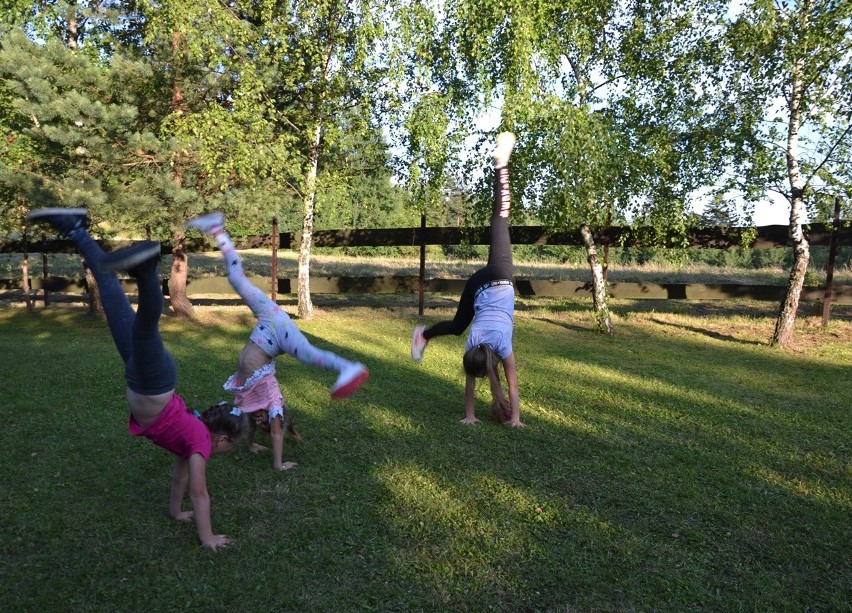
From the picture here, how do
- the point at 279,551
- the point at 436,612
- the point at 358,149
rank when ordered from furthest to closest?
the point at 358,149 < the point at 279,551 < the point at 436,612

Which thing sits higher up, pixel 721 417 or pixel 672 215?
pixel 672 215

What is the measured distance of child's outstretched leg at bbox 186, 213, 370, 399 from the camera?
4355 mm

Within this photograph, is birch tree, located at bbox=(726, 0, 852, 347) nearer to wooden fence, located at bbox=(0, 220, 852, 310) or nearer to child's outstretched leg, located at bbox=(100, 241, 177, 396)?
wooden fence, located at bbox=(0, 220, 852, 310)

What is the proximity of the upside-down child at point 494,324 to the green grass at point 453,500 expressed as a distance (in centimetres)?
32

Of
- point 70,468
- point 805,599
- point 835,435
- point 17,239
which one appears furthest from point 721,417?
point 17,239

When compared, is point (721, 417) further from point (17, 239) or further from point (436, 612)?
point (17, 239)

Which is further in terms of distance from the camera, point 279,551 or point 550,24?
point 550,24

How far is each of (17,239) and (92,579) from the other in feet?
51.0

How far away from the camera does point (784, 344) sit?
414 inches

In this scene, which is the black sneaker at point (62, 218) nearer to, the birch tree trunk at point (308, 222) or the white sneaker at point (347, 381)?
the white sneaker at point (347, 381)

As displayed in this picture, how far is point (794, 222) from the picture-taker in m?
10.2

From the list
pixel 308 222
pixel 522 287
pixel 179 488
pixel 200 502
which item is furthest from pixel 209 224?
pixel 522 287

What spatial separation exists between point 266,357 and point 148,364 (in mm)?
1507

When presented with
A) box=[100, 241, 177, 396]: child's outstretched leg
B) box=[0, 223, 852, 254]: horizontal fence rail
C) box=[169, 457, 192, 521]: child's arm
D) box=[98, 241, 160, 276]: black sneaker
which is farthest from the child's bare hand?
box=[0, 223, 852, 254]: horizontal fence rail
